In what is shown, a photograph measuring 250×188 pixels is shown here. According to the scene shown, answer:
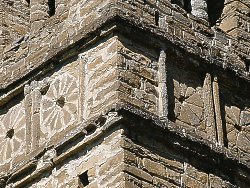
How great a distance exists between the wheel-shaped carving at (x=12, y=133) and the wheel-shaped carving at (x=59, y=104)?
0.34 metres

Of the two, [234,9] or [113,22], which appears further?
[234,9]

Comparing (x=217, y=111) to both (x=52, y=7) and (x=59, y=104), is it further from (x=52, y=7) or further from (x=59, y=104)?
(x=52, y=7)

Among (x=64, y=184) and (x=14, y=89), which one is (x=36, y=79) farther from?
(x=64, y=184)

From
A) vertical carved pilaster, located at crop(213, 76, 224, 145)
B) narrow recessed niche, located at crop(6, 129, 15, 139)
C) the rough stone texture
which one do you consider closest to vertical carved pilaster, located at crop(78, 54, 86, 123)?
the rough stone texture

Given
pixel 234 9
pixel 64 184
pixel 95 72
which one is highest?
pixel 234 9

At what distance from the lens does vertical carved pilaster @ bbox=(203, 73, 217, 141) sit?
18.0m

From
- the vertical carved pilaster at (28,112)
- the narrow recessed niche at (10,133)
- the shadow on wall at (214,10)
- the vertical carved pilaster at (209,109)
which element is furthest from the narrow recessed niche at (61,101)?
the shadow on wall at (214,10)

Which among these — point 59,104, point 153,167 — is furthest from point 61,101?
point 153,167

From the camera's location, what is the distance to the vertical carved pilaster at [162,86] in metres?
17.7

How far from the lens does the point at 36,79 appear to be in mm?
18438

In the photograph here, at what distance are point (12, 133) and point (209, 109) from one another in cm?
210

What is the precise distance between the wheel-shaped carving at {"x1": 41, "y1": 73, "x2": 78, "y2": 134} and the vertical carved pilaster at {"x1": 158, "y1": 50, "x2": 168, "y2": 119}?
2.80 ft

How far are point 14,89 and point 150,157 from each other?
212cm

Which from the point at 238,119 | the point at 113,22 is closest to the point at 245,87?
the point at 238,119
